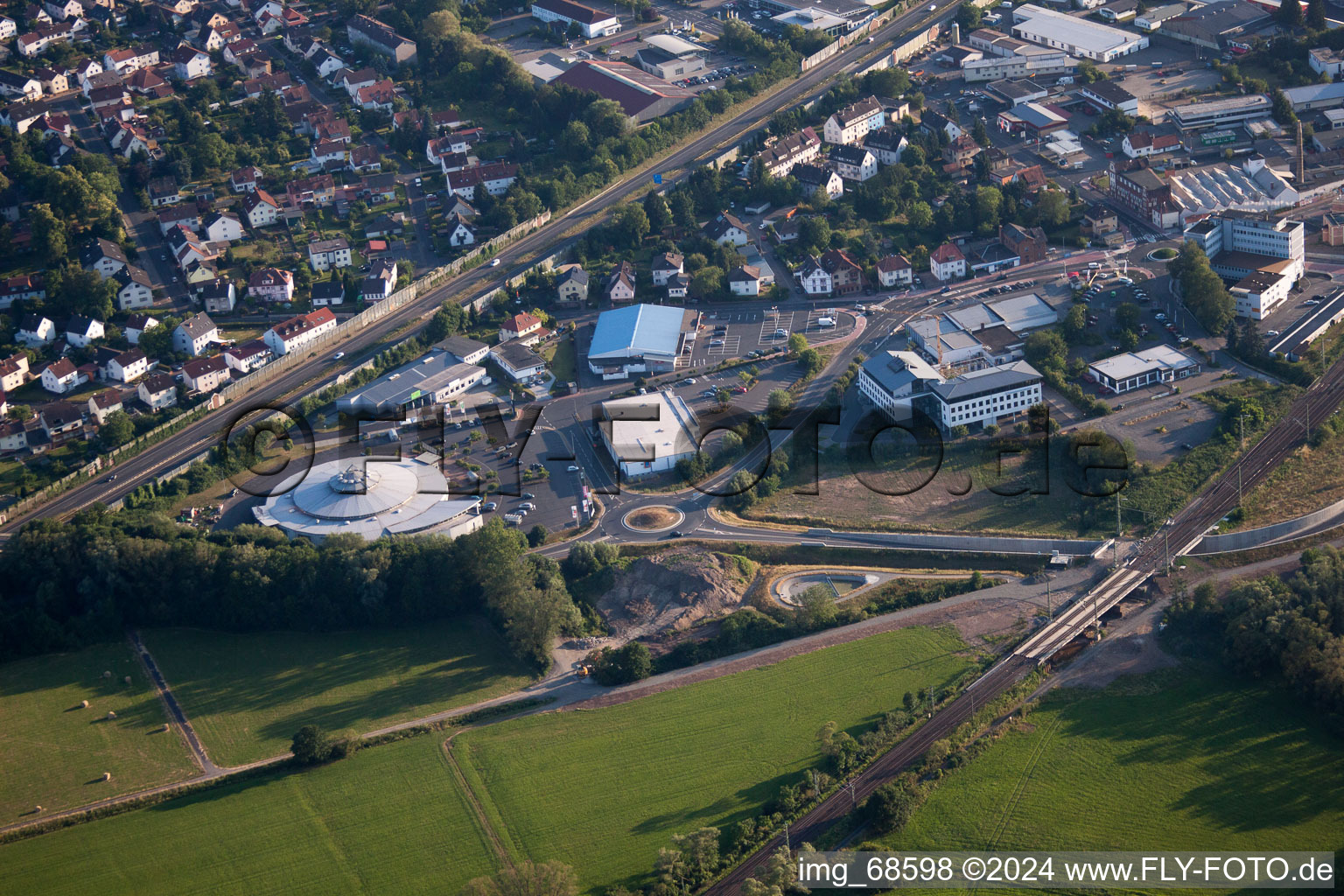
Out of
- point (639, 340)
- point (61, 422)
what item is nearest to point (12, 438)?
point (61, 422)

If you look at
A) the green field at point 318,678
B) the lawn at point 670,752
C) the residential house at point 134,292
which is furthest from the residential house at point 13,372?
the lawn at point 670,752

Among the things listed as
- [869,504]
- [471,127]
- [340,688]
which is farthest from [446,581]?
[471,127]

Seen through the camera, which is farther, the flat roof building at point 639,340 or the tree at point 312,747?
the flat roof building at point 639,340

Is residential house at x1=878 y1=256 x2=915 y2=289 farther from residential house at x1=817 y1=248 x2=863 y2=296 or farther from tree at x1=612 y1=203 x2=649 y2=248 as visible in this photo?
tree at x1=612 y1=203 x2=649 y2=248

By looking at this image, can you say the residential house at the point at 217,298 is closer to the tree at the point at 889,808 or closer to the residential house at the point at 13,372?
the residential house at the point at 13,372

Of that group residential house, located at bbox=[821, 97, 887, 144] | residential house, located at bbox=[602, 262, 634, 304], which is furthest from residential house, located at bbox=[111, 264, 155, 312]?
residential house, located at bbox=[821, 97, 887, 144]
